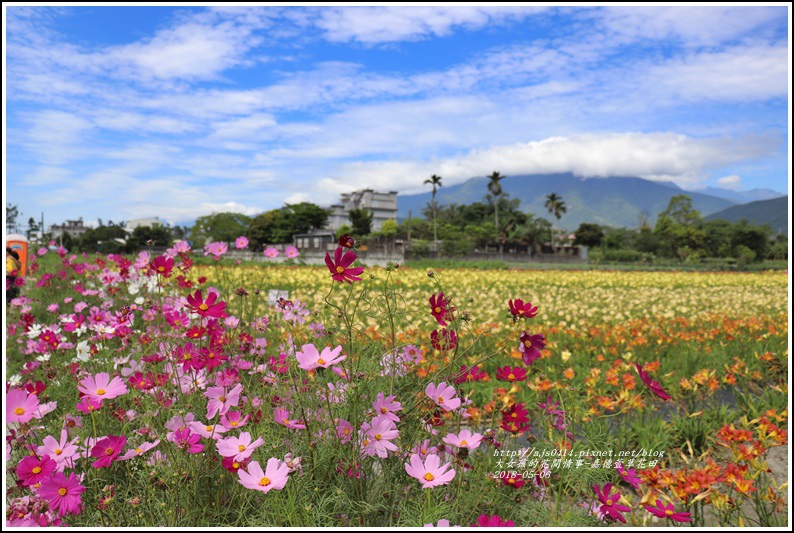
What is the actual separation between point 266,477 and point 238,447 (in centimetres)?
17

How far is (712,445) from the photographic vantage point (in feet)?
10.4

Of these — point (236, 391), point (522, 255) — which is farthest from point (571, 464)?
point (522, 255)

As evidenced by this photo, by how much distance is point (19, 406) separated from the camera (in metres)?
1.62

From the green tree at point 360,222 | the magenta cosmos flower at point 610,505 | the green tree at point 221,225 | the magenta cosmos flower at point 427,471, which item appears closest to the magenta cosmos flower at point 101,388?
the magenta cosmos flower at point 427,471

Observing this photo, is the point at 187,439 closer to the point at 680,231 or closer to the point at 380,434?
the point at 380,434

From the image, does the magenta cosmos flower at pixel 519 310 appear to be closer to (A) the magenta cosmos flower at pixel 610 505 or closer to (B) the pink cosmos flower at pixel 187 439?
(A) the magenta cosmos flower at pixel 610 505

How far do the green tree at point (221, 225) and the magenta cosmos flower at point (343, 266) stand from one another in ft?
178

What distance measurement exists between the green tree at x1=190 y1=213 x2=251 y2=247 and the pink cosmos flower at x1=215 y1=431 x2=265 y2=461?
2136 inches

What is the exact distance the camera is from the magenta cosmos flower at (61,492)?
57.2 inches

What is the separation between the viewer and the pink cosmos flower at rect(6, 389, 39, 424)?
5.21ft

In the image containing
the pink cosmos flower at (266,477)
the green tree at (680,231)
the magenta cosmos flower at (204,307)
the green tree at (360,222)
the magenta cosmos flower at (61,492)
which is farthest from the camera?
the green tree at (360,222)

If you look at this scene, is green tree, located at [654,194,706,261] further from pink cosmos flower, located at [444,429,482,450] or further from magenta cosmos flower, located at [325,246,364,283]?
magenta cosmos flower, located at [325,246,364,283]

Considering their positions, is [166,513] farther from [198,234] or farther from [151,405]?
[198,234]

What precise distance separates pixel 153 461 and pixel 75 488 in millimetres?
376
